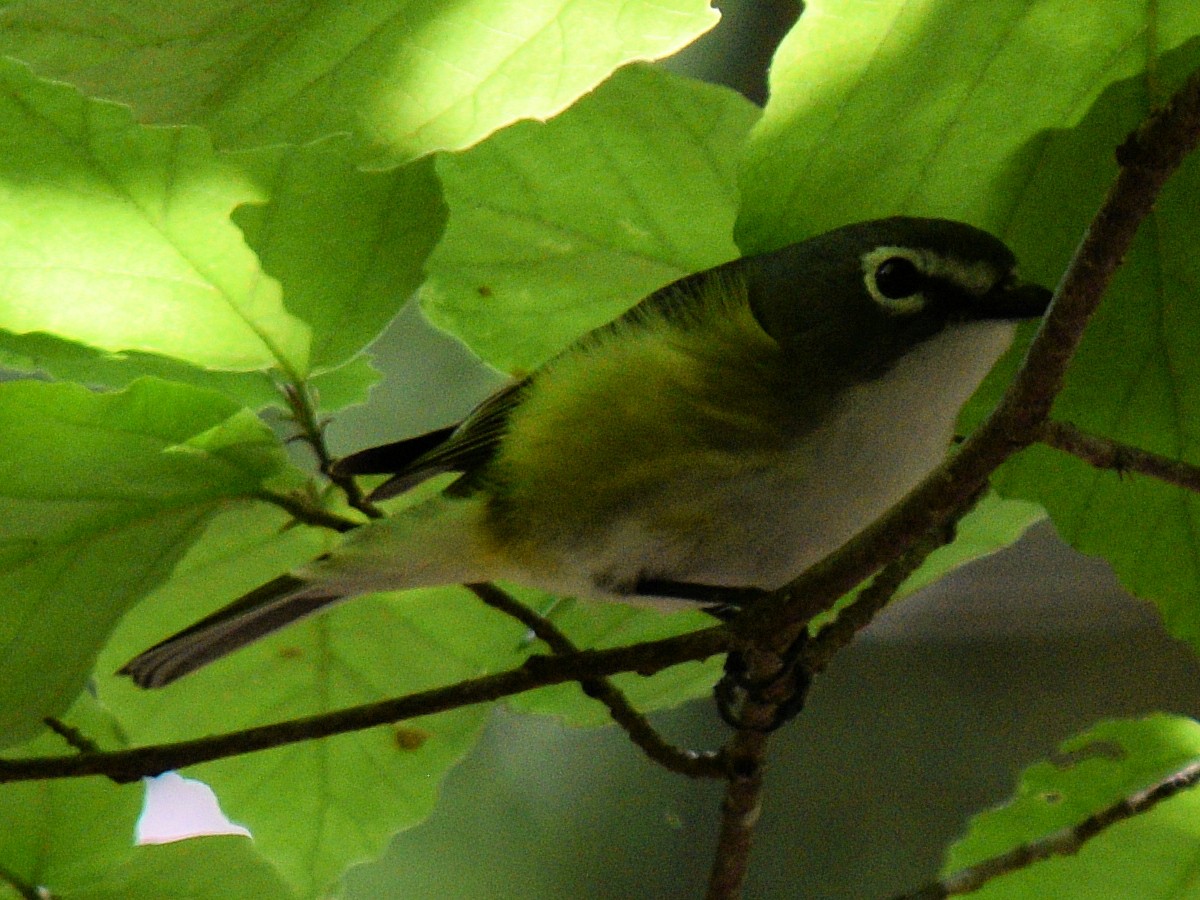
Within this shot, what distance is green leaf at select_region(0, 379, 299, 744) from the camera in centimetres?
69

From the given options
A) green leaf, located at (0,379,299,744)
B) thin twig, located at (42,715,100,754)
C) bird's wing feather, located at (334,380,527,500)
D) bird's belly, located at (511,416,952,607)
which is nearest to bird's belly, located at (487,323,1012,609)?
→ bird's belly, located at (511,416,952,607)

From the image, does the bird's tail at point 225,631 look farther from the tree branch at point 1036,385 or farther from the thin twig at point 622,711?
the tree branch at point 1036,385

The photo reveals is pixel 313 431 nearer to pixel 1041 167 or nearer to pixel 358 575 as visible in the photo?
pixel 358 575

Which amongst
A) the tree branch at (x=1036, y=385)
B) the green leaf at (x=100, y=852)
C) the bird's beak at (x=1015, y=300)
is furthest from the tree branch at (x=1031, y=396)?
the green leaf at (x=100, y=852)

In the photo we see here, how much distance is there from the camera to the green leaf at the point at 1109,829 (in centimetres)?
83

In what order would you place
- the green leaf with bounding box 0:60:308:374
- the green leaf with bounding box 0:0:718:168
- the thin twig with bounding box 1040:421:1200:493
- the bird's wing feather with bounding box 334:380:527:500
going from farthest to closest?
the bird's wing feather with bounding box 334:380:527:500 < the green leaf with bounding box 0:60:308:374 < the thin twig with bounding box 1040:421:1200:493 < the green leaf with bounding box 0:0:718:168

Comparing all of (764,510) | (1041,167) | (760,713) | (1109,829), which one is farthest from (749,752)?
(1041,167)

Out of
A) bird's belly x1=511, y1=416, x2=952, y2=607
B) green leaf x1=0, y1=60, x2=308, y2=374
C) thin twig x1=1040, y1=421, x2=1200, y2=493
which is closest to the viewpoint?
thin twig x1=1040, y1=421, x2=1200, y2=493

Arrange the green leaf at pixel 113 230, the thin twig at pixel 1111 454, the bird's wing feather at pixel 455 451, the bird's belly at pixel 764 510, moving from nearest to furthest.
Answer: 1. the thin twig at pixel 1111 454
2. the green leaf at pixel 113 230
3. the bird's belly at pixel 764 510
4. the bird's wing feather at pixel 455 451

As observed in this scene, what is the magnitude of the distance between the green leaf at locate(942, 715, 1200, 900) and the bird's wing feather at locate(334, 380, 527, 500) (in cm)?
40

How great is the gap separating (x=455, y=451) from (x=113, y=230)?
11.2 inches

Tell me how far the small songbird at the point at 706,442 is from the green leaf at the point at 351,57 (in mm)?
Answer: 285

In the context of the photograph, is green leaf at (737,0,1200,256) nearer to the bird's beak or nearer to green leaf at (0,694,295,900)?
the bird's beak

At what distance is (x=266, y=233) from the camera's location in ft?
2.39
